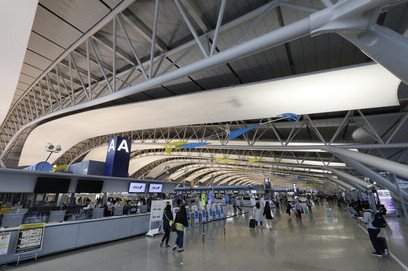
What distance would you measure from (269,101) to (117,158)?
30.7 feet

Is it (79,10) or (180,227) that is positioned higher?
(79,10)

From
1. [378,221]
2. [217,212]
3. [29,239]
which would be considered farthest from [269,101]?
[217,212]

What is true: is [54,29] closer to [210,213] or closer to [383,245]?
[383,245]

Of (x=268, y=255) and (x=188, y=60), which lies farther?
(x=188, y=60)

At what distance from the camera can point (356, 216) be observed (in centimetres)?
2167

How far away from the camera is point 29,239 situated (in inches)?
287

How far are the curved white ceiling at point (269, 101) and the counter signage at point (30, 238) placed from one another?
26.5 ft

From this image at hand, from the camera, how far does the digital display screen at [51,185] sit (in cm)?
947

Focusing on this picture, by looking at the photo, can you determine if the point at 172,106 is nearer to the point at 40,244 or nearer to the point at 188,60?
the point at 188,60

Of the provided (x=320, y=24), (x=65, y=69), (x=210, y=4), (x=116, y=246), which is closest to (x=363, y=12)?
(x=320, y=24)

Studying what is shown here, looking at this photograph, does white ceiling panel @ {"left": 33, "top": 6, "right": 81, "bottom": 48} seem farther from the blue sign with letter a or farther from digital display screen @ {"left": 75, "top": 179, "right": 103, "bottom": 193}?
digital display screen @ {"left": 75, "top": 179, "right": 103, "bottom": 193}

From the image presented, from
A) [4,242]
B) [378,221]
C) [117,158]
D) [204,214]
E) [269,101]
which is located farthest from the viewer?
[204,214]

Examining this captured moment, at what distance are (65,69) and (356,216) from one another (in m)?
28.5

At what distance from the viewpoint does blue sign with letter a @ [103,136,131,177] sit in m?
12.8
